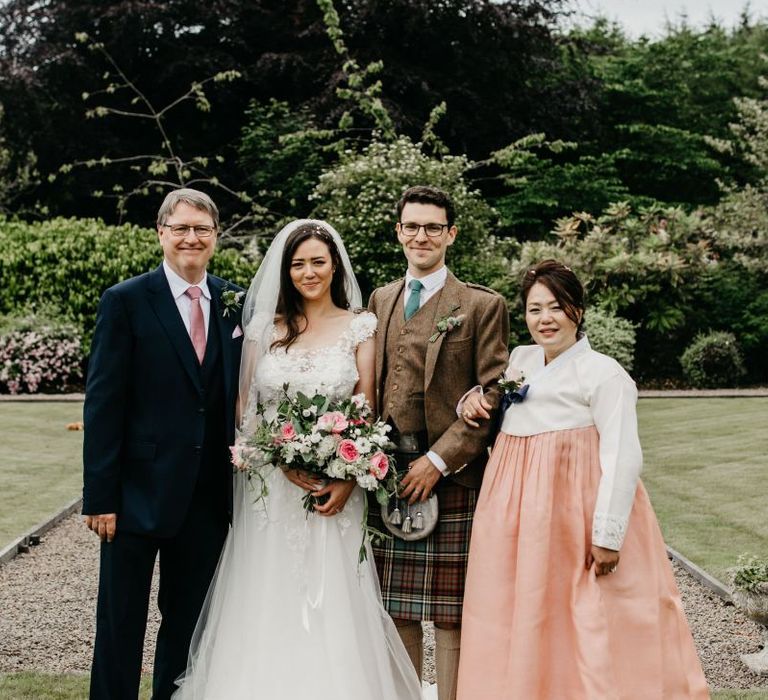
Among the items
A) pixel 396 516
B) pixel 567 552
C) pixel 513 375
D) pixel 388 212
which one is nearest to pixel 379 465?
pixel 396 516

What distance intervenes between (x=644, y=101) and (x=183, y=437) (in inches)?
773

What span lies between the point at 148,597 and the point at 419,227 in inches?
69.2

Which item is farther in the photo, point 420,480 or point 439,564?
point 439,564

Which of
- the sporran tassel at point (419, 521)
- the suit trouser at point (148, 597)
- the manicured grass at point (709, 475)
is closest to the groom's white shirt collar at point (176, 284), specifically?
the suit trouser at point (148, 597)

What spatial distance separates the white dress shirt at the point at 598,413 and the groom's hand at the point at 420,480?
317 mm

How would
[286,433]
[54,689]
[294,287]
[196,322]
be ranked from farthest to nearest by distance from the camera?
1. [54,689]
2. [294,287]
3. [196,322]
4. [286,433]

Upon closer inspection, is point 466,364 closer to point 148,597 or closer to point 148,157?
point 148,597

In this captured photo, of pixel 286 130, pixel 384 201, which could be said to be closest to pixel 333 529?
pixel 384 201

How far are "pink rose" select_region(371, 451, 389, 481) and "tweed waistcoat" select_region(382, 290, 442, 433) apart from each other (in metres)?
0.21

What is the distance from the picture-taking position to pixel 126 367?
3.41 metres

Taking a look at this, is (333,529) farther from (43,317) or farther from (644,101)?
(644,101)

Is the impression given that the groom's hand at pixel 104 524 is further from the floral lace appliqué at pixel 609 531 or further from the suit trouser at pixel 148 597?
the floral lace appliqué at pixel 609 531

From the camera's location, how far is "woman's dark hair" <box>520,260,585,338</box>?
3.34m

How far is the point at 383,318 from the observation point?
365cm
